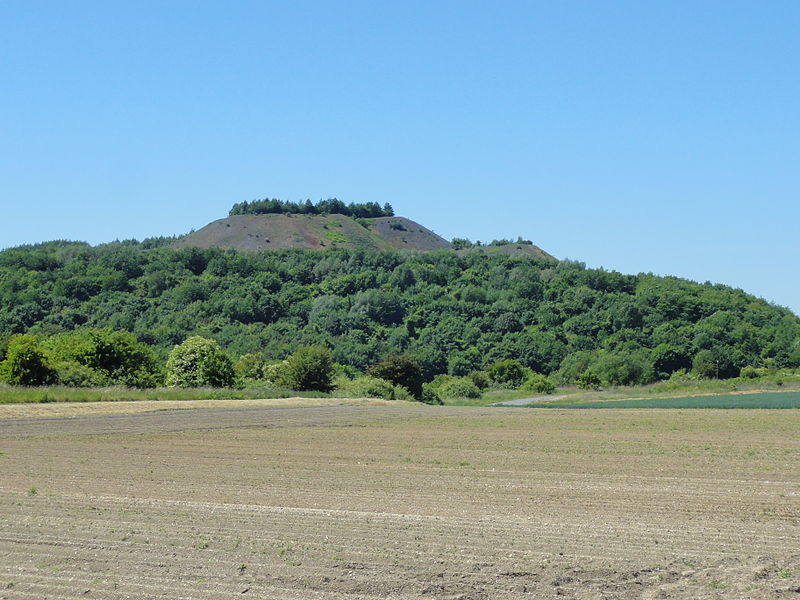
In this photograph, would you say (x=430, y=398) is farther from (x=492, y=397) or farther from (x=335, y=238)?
(x=335, y=238)

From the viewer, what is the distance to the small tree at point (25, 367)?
5894 cm

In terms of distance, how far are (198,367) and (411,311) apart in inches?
2513

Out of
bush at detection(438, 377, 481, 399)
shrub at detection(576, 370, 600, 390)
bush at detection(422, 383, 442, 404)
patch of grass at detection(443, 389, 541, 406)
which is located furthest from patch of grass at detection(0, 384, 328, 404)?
shrub at detection(576, 370, 600, 390)

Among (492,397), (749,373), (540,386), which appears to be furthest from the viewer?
(749,373)

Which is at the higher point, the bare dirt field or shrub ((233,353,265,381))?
shrub ((233,353,265,381))

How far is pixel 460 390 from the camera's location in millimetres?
93000

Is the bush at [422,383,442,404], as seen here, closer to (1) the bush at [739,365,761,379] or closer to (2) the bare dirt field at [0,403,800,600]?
(1) the bush at [739,365,761,379]

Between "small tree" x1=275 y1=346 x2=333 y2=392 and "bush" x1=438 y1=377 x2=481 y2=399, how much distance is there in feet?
59.2

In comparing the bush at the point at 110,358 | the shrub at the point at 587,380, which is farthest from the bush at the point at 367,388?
the shrub at the point at 587,380

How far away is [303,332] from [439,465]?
105 meters

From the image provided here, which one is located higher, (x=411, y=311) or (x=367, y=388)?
(x=411, y=311)

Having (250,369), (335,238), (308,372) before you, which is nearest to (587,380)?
(250,369)

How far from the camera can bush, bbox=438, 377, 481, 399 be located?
9281 cm

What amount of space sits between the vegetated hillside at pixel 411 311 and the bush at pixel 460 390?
2164cm
